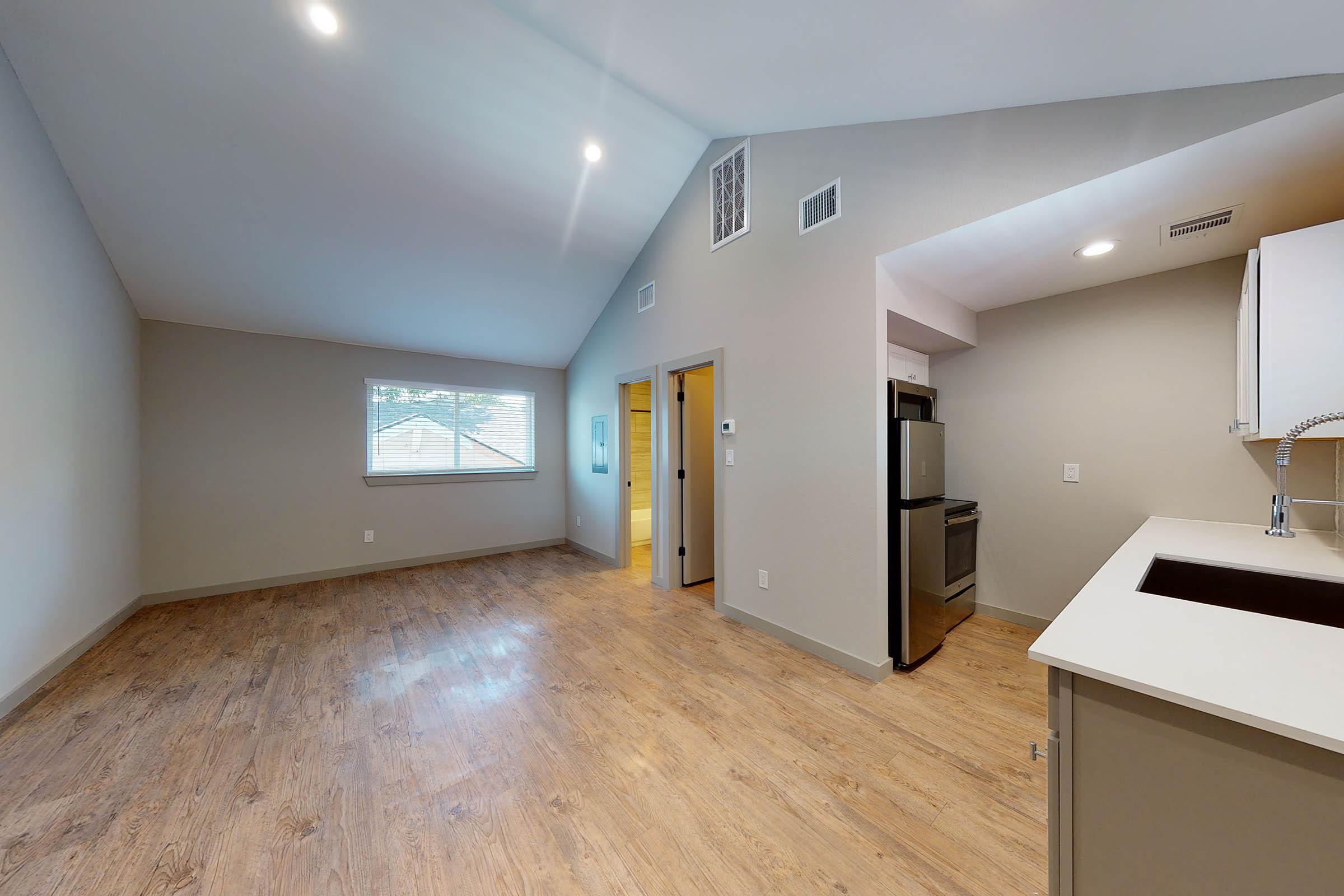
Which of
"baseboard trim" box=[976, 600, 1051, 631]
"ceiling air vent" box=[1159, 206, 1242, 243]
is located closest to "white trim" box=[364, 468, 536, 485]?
"baseboard trim" box=[976, 600, 1051, 631]

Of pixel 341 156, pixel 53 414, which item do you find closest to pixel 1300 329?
pixel 341 156

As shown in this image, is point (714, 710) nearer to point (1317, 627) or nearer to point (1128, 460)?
point (1317, 627)

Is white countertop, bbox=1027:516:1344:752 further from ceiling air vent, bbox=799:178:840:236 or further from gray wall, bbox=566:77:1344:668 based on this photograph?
ceiling air vent, bbox=799:178:840:236

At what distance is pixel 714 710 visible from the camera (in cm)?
221

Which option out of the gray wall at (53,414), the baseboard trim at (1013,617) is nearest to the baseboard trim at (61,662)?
the gray wall at (53,414)

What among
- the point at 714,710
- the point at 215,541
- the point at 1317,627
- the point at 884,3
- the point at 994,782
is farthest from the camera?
the point at 215,541

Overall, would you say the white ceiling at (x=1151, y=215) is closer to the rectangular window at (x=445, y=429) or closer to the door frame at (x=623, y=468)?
the door frame at (x=623, y=468)

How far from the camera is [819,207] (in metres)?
2.69

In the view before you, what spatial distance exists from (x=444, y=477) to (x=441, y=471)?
85 mm

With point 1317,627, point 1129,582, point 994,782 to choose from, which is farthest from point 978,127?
point 994,782

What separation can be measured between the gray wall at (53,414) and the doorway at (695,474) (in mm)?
3771

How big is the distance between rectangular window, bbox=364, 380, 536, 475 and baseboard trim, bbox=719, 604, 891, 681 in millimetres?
3441

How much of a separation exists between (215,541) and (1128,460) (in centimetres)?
684

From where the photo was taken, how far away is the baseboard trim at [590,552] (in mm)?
4979
